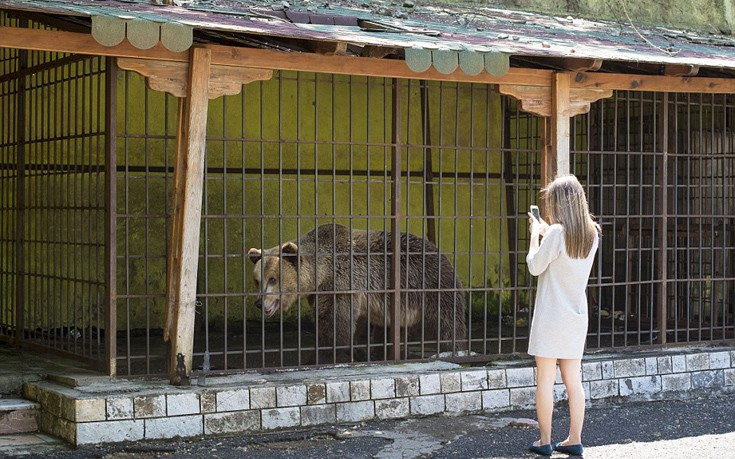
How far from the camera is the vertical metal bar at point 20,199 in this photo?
32.8 feet

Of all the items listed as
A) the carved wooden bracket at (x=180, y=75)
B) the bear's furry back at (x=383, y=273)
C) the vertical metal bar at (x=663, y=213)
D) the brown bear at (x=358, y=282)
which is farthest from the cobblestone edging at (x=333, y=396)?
the carved wooden bracket at (x=180, y=75)

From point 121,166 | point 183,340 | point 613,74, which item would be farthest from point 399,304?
point 121,166

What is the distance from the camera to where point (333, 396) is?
8695 millimetres

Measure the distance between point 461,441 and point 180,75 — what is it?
11.5ft

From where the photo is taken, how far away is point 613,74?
1002 centimetres

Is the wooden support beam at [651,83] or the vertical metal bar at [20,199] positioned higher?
the wooden support beam at [651,83]

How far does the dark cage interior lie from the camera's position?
371 inches

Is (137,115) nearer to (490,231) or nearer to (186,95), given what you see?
(186,95)

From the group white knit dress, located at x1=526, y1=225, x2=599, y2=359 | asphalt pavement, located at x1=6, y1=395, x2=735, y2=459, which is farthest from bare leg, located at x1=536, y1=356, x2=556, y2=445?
asphalt pavement, located at x1=6, y1=395, x2=735, y2=459

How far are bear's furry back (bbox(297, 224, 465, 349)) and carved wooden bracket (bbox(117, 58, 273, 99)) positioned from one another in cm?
216

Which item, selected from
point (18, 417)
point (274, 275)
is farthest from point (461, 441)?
point (18, 417)

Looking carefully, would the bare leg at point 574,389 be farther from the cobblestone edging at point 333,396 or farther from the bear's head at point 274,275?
the bear's head at point 274,275

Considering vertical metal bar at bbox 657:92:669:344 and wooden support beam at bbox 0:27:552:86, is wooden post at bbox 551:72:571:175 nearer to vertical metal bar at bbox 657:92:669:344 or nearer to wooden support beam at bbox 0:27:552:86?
wooden support beam at bbox 0:27:552:86

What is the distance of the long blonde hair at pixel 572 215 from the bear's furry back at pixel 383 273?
113 inches
